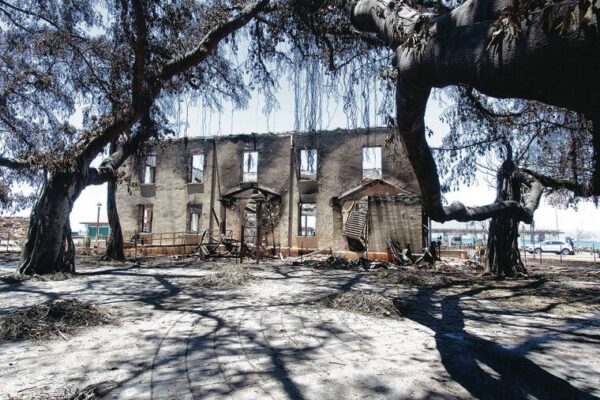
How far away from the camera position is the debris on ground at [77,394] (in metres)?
2.11

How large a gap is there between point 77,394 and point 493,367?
3097mm

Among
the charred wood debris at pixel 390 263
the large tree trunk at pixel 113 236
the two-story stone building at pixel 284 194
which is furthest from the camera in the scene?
the two-story stone building at pixel 284 194

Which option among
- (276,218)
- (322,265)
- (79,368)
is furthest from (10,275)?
(276,218)

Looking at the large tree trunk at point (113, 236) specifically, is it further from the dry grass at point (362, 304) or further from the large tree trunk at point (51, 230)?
the dry grass at point (362, 304)

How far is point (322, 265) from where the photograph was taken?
12031 millimetres

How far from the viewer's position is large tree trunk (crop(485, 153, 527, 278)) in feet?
32.6

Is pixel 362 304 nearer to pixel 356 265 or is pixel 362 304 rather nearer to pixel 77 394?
pixel 77 394

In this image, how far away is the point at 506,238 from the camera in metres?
10.1

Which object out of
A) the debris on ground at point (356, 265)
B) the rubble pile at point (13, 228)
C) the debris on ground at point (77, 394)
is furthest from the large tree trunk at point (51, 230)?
the rubble pile at point (13, 228)

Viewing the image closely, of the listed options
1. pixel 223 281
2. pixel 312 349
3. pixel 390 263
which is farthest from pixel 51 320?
pixel 390 263

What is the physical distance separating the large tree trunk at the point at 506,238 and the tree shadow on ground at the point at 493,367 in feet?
21.3

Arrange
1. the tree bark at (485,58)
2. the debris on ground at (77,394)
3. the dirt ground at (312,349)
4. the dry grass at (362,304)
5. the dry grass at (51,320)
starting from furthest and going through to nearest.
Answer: the dry grass at (362,304) < the dry grass at (51,320) < the dirt ground at (312,349) < the debris on ground at (77,394) < the tree bark at (485,58)

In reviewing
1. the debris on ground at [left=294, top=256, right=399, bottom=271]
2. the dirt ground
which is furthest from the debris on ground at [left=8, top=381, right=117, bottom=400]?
the debris on ground at [left=294, top=256, right=399, bottom=271]

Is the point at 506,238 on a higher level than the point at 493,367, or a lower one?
higher
